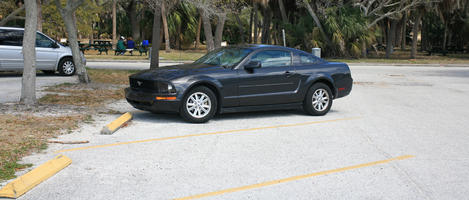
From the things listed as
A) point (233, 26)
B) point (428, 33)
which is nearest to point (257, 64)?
point (233, 26)

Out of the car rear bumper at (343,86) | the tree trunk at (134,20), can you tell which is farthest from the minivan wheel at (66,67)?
the tree trunk at (134,20)

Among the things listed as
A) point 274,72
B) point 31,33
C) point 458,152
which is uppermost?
point 31,33

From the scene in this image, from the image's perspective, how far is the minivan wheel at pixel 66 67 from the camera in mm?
19172

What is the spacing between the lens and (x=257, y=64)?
32.7ft

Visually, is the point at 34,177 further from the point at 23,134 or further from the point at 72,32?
the point at 72,32

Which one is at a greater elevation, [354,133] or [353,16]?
[353,16]

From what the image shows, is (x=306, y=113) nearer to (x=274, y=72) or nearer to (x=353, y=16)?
(x=274, y=72)

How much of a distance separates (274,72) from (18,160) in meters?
5.25

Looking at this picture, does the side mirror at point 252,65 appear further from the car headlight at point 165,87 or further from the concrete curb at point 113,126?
the concrete curb at point 113,126

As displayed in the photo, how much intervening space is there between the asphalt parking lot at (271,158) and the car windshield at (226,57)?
107 centimetres

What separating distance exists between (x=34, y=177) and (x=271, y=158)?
9.50ft

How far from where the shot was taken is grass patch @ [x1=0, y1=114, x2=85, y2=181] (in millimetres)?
6418

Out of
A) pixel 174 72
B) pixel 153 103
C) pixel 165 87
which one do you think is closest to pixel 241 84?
pixel 174 72

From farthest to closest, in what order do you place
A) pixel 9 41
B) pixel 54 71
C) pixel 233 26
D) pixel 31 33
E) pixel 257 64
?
1. pixel 233 26
2. pixel 54 71
3. pixel 9 41
4. pixel 31 33
5. pixel 257 64
